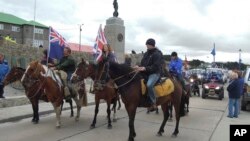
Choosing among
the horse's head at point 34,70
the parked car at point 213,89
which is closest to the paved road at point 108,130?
the horse's head at point 34,70

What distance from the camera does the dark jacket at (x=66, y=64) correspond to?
11076 mm

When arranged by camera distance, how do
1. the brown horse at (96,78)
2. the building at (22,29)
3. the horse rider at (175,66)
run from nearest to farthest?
the brown horse at (96,78) < the horse rider at (175,66) < the building at (22,29)

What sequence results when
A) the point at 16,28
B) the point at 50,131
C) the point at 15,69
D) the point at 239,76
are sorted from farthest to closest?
1. the point at 16,28
2. the point at 239,76
3. the point at 15,69
4. the point at 50,131

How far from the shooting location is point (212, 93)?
22531mm

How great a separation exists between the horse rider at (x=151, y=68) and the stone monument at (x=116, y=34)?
1531 centimetres

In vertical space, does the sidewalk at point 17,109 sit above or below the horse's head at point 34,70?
below

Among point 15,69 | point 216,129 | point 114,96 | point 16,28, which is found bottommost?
point 216,129

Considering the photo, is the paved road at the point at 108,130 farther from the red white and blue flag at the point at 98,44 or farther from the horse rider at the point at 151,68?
the red white and blue flag at the point at 98,44

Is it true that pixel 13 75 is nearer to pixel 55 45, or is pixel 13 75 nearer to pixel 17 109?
pixel 55 45

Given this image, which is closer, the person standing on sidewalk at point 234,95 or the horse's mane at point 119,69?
the horse's mane at point 119,69

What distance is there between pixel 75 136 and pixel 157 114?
5.37m

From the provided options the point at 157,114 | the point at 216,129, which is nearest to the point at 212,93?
the point at 157,114

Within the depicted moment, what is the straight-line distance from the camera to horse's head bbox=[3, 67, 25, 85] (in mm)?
10547

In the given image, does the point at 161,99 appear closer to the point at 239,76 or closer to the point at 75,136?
the point at 75,136
